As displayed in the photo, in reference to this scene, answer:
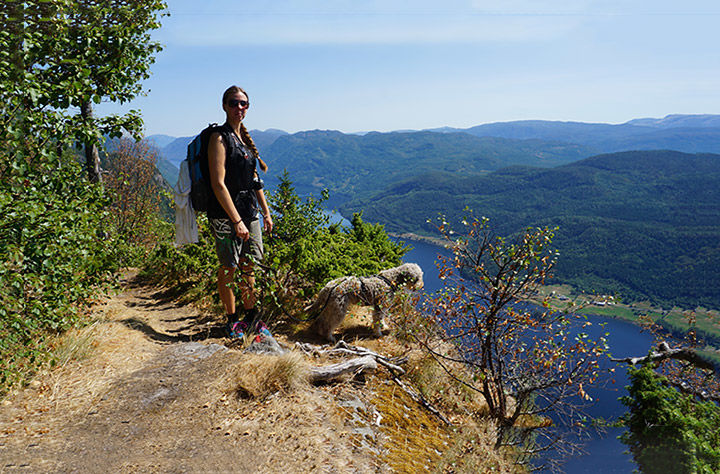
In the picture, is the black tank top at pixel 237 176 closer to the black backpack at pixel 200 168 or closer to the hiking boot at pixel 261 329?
the black backpack at pixel 200 168

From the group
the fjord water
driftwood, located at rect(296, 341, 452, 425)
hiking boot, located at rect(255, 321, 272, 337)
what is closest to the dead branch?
driftwood, located at rect(296, 341, 452, 425)

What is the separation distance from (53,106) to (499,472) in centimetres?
563

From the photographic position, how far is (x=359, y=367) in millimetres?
4406

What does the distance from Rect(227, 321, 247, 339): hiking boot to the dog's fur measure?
4.14ft

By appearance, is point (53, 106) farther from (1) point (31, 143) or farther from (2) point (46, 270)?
(2) point (46, 270)

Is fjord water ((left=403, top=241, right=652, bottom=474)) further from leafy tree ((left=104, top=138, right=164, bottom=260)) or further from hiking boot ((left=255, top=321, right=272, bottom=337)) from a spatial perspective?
leafy tree ((left=104, top=138, right=164, bottom=260))

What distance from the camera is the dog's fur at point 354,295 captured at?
570cm

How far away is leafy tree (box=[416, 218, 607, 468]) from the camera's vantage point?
4758 mm

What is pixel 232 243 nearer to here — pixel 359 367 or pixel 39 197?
pixel 39 197

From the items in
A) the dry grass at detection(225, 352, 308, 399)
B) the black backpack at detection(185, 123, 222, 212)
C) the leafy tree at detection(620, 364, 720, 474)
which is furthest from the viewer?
the leafy tree at detection(620, 364, 720, 474)

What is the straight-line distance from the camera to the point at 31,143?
357 cm

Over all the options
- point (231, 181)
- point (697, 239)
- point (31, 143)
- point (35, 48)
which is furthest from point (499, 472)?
point (697, 239)

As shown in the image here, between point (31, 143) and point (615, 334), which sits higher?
point (31, 143)

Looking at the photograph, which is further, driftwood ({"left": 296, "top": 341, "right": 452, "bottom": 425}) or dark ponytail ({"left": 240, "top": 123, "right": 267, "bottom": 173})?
dark ponytail ({"left": 240, "top": 123, "right": 267, "bottom": 173})
